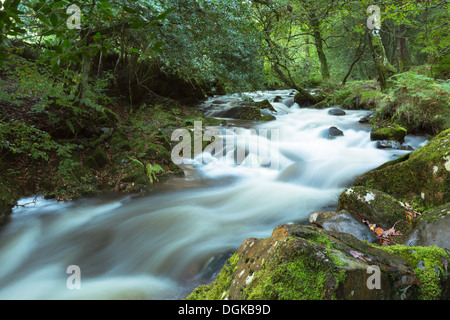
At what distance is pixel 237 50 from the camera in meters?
7.01

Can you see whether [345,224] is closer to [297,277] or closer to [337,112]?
[297,277]

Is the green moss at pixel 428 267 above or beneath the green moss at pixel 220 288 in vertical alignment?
above

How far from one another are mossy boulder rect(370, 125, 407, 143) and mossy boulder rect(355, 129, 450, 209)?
2.78m

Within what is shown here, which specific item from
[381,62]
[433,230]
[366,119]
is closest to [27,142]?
[433,230]

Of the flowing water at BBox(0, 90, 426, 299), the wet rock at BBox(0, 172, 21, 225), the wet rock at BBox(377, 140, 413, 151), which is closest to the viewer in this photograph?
the flowing water at BBox(0, 90, 426, 299)

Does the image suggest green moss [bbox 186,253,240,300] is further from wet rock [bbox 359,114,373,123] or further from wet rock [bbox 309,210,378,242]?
wet rock [bbox 359,114,373,123]

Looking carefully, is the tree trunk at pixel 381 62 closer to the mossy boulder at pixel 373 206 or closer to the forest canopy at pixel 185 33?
the forest canopy at pixel 185 33

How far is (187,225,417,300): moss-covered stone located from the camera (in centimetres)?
155

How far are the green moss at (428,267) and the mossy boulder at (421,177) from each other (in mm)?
2067

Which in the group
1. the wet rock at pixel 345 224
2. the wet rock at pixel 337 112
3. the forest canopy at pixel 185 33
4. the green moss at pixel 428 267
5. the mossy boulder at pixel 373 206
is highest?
the forest canopy at pixel 185 33

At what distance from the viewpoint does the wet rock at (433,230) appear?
2.75 meters

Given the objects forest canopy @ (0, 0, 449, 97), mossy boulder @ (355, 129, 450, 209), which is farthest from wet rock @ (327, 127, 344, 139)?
mossy boulder @ (355, 129, 450, 209)

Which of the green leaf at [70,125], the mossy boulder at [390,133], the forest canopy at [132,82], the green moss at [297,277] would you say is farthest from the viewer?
the mossy boulder at [390,133]

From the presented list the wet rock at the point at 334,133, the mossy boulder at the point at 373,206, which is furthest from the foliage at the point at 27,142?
the wet rock at the point at 334,133
